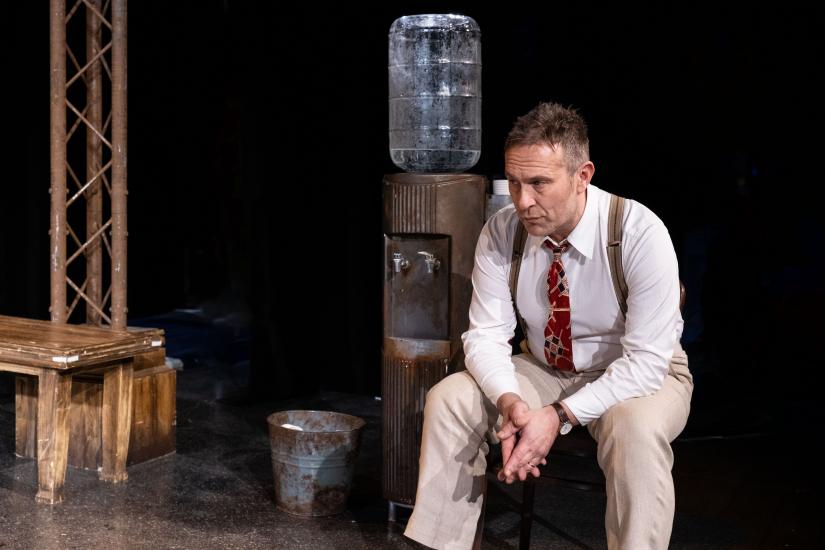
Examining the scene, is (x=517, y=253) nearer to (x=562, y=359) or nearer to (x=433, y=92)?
(x=562, y=359)

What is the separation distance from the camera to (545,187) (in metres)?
2.72

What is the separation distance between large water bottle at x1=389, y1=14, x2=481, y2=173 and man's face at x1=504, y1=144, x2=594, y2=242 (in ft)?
2.79

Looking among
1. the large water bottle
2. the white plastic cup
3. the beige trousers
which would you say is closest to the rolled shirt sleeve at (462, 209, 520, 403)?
the beige trousers

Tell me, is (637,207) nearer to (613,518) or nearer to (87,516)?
(613,518)

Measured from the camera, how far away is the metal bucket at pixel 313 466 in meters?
3.46

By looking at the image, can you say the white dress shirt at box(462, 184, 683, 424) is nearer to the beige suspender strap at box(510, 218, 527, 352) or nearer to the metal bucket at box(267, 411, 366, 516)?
the beige suspender strap at box(510, 218, 527, 352)

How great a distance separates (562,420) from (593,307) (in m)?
0.34

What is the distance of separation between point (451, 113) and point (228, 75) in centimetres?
225

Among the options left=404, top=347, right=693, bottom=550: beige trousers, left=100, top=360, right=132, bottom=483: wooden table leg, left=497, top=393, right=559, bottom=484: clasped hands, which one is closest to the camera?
left=404, top=347, right=693, bottom=550: beige trousers

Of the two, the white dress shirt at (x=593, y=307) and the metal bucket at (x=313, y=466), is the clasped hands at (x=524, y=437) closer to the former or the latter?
the white dress shirt at (x=593, y=307)

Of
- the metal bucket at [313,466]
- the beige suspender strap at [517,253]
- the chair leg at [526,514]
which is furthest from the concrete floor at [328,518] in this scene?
the beige suspender strap at [517,253]

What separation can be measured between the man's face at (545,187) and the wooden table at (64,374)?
172 cm

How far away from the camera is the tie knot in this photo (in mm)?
2818

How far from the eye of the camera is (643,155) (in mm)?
4363
